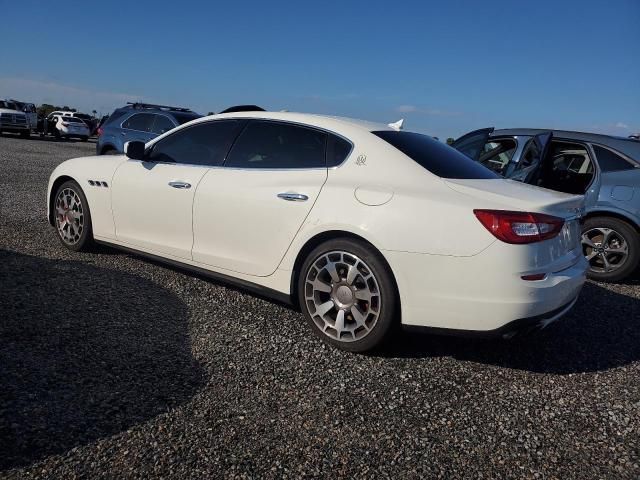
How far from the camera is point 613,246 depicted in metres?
5.82

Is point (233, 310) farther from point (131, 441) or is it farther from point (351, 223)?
point (131, 441)

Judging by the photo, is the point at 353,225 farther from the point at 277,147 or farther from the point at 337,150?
the point at 277,147

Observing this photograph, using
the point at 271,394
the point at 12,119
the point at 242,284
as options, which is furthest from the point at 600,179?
the point at 12,119

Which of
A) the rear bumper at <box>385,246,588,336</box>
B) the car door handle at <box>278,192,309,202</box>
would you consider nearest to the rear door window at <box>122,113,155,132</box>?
the car door handle at <box>278,192,309,202</box>

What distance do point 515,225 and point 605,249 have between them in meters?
3.54

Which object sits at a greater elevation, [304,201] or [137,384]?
[304,201]

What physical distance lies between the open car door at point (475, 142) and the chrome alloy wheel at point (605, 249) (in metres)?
1.52

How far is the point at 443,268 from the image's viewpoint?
3.07 meters

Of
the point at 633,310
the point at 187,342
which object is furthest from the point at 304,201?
the point at 633,310

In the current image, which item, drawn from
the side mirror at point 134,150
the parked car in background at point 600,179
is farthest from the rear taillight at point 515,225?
the side mirror at point 134,150

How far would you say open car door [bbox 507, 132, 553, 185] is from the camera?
18.3ft

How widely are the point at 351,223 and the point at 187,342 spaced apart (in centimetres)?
131

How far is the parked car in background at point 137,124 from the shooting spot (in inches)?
418

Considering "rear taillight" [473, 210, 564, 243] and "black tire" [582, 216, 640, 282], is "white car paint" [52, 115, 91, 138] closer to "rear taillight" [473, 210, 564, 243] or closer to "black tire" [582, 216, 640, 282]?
"black tire" [582, 216, 640, 282]
